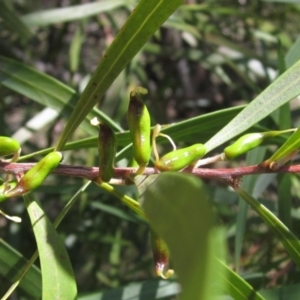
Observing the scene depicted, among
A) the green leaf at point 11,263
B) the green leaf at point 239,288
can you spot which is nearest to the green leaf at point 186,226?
the green leaf at point 239,288

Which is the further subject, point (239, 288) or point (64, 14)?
point (64, 14)

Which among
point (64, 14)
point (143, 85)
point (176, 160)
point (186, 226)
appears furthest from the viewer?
point (143, 85)

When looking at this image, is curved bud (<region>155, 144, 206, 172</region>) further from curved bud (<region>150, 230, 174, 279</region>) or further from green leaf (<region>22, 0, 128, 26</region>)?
green leaf (<region>22, 0, 128, 26</region>)

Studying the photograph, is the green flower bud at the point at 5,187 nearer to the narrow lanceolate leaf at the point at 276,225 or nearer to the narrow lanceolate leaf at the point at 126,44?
the narrow lanceolate leaf at the point at 126,44

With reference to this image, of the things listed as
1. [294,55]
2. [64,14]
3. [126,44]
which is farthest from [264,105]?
[64,14]

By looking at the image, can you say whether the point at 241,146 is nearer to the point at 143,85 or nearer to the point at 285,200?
the point at 285,200

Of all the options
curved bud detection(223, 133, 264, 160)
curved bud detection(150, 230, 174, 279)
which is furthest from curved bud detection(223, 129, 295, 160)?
curved bud detection(150, 230, 174, 279)
